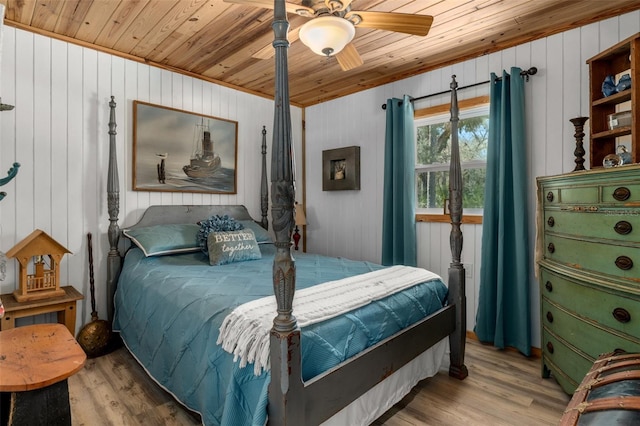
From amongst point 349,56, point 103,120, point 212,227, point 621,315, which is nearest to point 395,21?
point 349,56

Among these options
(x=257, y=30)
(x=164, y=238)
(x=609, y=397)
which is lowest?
(x=609, y=397)

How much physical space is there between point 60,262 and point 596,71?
3.98m

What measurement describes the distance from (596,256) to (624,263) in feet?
0.51

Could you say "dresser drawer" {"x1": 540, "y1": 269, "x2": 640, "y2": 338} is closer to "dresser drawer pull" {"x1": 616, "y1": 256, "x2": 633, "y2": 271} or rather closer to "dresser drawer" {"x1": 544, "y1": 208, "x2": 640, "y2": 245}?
"dresser drawer pull" {"x1": 616, "y1": 256, "x2": 633, "y2": 271}

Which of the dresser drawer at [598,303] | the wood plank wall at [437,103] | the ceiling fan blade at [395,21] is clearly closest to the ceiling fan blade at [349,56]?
the ceiling fan blade at [395,21]

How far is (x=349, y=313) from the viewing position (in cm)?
166

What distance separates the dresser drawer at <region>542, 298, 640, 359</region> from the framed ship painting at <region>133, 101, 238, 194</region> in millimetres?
2964

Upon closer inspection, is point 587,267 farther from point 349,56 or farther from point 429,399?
point 349,56

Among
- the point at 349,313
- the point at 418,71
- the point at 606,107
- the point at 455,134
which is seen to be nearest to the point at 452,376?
the point at 349,313

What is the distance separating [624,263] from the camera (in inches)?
65.2

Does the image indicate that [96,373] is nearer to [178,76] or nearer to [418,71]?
[178,76]

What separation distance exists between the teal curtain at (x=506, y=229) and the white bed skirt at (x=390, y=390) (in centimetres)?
69

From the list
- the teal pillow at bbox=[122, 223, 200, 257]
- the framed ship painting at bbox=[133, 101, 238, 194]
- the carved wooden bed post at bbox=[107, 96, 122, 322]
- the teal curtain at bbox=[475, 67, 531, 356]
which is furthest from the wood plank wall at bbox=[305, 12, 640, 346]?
the carved wooden bed post at bbox=[107, 96, 122, 322]

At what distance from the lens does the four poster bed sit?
1.26 m
